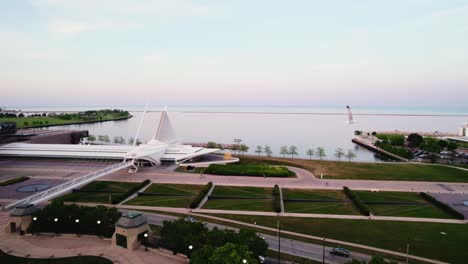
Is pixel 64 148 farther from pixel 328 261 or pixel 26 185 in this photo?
pixel 328 261

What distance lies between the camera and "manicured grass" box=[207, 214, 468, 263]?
26.0m

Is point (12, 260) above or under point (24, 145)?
under

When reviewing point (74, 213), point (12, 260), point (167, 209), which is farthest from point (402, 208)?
point (12, 260)

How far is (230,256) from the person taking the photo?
1775 cm

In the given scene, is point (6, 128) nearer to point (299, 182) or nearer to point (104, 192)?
point (104, 192)

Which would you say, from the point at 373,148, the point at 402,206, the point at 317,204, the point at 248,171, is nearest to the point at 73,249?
the point at 317,204

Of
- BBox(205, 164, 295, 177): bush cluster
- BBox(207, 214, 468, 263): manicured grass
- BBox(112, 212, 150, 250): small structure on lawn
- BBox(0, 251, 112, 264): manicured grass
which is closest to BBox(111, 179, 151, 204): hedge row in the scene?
BBox(112, 212, 150, 250): small structure on lawn

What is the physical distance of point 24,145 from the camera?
6581cm

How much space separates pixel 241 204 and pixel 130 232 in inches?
612

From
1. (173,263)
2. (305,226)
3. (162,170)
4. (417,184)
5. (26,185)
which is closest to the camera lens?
(173,263)

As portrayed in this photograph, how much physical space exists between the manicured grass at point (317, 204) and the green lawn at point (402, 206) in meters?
2.76

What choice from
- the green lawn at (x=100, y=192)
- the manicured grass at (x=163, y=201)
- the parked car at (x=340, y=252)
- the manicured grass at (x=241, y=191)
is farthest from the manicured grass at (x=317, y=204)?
the green lawn at (x=100, y=192)

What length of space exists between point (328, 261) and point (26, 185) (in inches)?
1686

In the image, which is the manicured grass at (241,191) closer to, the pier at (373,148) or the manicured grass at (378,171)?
the manicured grass at (378,171)
